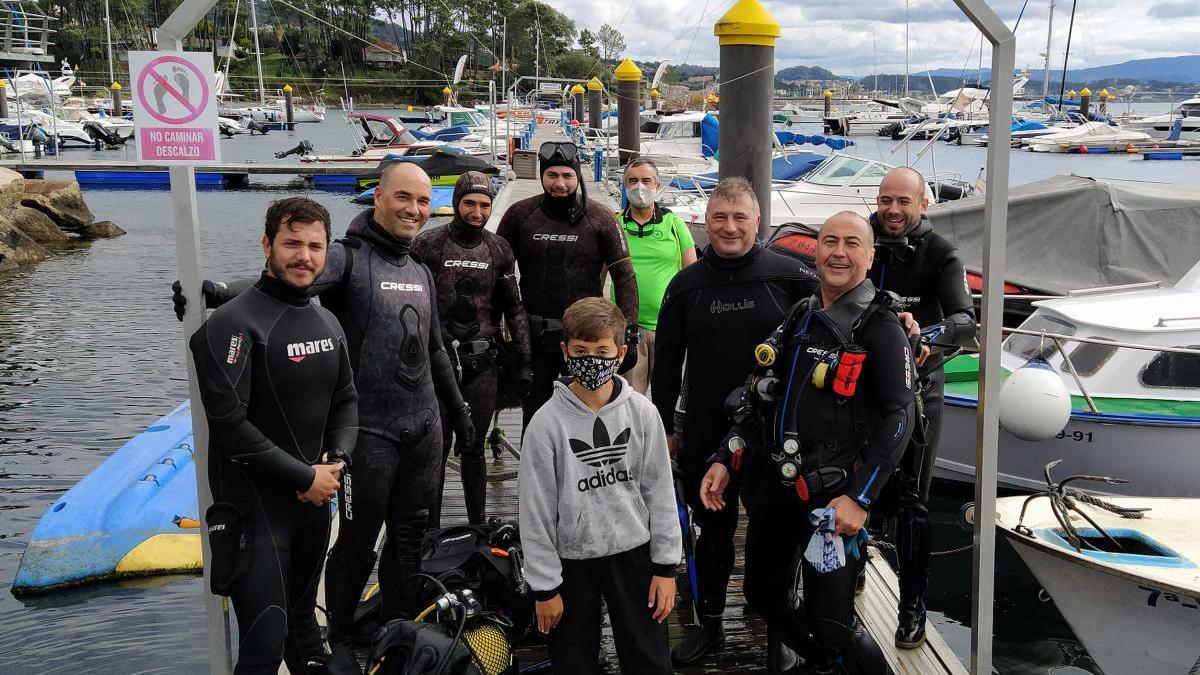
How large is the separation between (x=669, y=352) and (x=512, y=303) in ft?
3.35

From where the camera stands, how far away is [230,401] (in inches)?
108

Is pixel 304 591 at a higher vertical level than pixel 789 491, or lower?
lower

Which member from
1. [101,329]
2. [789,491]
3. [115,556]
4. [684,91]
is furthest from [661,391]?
[684,91]

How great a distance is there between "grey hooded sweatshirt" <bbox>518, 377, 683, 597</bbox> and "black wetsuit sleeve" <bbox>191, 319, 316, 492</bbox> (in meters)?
0.75

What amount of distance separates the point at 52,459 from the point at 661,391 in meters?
8.03

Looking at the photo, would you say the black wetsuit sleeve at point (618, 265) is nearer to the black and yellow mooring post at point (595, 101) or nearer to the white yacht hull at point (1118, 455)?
the white yacht hull at point (1118, 455)

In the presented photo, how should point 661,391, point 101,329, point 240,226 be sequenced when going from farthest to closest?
1. point 240,226
2. point 101,329
3. point 661,391

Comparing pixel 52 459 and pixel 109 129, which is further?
pixel 109 129

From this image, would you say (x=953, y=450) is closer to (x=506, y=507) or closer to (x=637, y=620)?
(x=506, y=507)

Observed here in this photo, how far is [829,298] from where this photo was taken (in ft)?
10.4

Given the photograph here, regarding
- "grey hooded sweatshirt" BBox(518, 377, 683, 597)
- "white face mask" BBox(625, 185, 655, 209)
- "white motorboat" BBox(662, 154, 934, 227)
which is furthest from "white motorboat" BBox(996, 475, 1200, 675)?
"white motorboat" BBox(662, 154, 934, 227)

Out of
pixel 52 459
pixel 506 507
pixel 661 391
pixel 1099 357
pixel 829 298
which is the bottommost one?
pixel 52 459

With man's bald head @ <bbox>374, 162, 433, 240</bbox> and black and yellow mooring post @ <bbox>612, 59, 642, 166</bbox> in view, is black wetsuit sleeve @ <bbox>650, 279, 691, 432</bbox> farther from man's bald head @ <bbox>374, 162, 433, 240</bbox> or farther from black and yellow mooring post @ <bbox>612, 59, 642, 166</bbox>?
black and yellow mooring post @ <bbox>612, 59, 642, 166</bbox>

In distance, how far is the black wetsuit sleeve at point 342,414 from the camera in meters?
3.11
